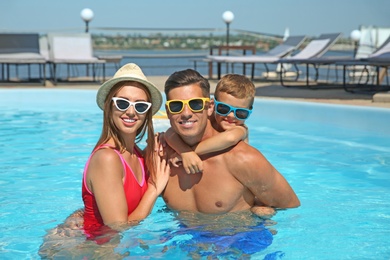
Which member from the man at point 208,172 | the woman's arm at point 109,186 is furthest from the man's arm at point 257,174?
the woman's arm at point 109,186

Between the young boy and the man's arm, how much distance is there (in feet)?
0.29

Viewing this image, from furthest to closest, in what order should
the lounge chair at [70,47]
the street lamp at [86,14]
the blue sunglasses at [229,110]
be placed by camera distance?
the street lamp at [86,14]
the lounge chair at [70,47]
the blue sunglasses at [229,110]

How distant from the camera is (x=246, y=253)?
298 centimetres

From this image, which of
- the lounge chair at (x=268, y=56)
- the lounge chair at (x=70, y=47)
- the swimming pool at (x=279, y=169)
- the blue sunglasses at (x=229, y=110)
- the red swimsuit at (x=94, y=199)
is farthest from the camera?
the lounge chair at (x=70, y=47)

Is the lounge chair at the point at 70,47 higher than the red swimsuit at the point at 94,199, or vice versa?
the lounge chair at the point at 70,47

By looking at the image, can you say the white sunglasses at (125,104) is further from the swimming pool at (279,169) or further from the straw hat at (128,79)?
the swimming pool at (279,169)

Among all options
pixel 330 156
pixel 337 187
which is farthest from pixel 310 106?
pixel 337 187

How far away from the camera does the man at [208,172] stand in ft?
9.74

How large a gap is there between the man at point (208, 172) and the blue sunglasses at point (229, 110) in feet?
0.18

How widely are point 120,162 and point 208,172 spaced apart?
54 centimetres

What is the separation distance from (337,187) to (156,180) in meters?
2.72

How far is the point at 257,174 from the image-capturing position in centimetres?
311

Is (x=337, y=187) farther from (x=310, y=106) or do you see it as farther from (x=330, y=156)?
(x=310, y=106)

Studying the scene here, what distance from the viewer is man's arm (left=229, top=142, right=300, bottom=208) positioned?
3088 mm
